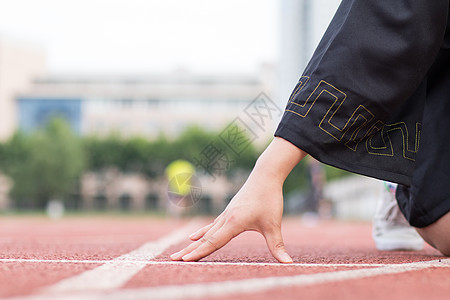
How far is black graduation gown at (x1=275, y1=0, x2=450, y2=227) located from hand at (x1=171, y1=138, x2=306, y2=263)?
5 centimetres

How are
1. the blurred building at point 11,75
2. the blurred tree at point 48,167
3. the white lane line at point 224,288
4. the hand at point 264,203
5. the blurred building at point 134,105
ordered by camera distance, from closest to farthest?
the white lane line at point 224,288, the hand at point 264,203, the blurred tree at point 48,167, the blurred building at point 11,75, the blurred building at point 134,105

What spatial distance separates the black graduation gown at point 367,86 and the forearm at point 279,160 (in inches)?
0.8

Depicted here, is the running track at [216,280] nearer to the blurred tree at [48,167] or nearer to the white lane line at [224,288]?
the white lane line at [224,288]

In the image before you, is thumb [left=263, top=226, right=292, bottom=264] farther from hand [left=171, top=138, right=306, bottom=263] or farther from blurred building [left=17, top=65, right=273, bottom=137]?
blurred building [left=17, top=65, right=273, bottom=137]

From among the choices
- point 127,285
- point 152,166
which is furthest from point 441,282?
point 152,166

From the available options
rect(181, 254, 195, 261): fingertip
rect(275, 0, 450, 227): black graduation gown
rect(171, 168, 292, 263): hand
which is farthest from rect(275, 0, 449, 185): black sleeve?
rect(181, 254, 195, 261): fingertip

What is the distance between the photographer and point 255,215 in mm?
1431

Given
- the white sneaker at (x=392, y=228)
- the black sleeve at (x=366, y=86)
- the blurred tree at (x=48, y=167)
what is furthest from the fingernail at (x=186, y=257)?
the blurred tree at (x=48, y=167)

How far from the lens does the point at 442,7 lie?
1506 mm

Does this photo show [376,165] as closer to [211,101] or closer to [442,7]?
[442,7]

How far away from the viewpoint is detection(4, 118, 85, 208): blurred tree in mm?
29078

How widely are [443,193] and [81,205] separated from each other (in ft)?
131

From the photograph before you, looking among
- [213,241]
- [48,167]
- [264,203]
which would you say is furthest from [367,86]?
[48,167]

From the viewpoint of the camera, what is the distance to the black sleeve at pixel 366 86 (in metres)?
1.44
